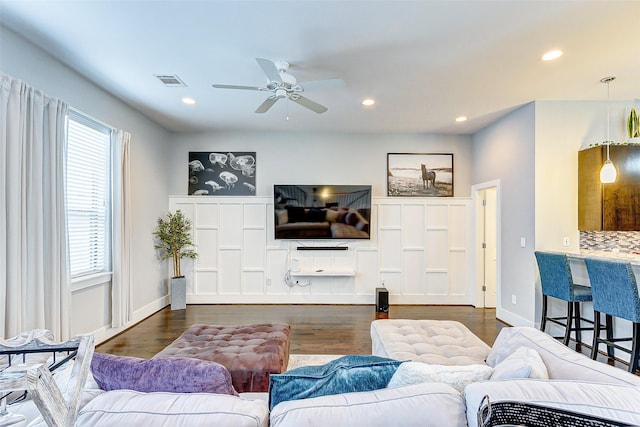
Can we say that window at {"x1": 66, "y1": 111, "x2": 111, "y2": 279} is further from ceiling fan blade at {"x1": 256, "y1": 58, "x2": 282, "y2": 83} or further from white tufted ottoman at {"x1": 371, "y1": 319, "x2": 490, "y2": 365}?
white tufted ottoman at {"x1": 371, "y1": 319, "x2": 490, "y2": 365}

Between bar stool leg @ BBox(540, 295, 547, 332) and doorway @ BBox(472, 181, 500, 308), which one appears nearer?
bar stool leg @ BBox(540, 295, 547, 332)

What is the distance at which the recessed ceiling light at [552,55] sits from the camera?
2.65 metres

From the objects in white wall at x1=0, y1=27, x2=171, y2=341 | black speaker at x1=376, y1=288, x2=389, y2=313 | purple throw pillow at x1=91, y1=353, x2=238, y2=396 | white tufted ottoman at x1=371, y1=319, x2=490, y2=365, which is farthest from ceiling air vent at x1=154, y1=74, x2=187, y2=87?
black speaker at x1=376, y1=288, x2=389, y2=313

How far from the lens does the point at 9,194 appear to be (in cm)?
236

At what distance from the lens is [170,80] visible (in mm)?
3279

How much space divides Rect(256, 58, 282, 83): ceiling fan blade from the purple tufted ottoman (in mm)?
2267

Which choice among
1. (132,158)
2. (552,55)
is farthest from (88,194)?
(552,55)

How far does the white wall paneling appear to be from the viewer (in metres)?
5.21

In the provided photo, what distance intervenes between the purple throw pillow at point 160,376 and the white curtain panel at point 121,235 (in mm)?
2992

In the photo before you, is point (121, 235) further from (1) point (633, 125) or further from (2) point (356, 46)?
(1) point (633, 125)

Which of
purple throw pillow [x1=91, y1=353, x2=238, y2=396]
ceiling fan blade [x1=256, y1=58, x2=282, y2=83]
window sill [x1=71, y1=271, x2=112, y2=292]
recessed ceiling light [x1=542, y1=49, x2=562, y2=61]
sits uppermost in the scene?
recessed ceiling light [x1=542, y1=49, x2=562, y2=61]

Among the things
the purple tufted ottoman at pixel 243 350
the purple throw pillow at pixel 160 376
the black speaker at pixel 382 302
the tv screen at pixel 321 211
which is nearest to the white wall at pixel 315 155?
the tv screen at pixel 321 211

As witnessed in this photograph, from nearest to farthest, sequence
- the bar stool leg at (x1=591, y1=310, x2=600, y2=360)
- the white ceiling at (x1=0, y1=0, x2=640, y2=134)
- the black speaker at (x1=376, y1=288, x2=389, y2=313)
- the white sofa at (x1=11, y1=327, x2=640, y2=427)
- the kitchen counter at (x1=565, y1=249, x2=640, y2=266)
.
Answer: the white sofa at (x1=11, y1=327, x2=640, y2=427), the white ceiling at (x1=0, y1=0, x2=640, y2=134), the kitchen counter at (x1=565, y1=249, x2=640, y2=266), the bar stool leg at (x1=591, y1=310, x2=600, y2=360), the black speaker at (x1=376, y1=288, x2=389, y2=313)

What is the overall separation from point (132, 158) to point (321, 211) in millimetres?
2892
